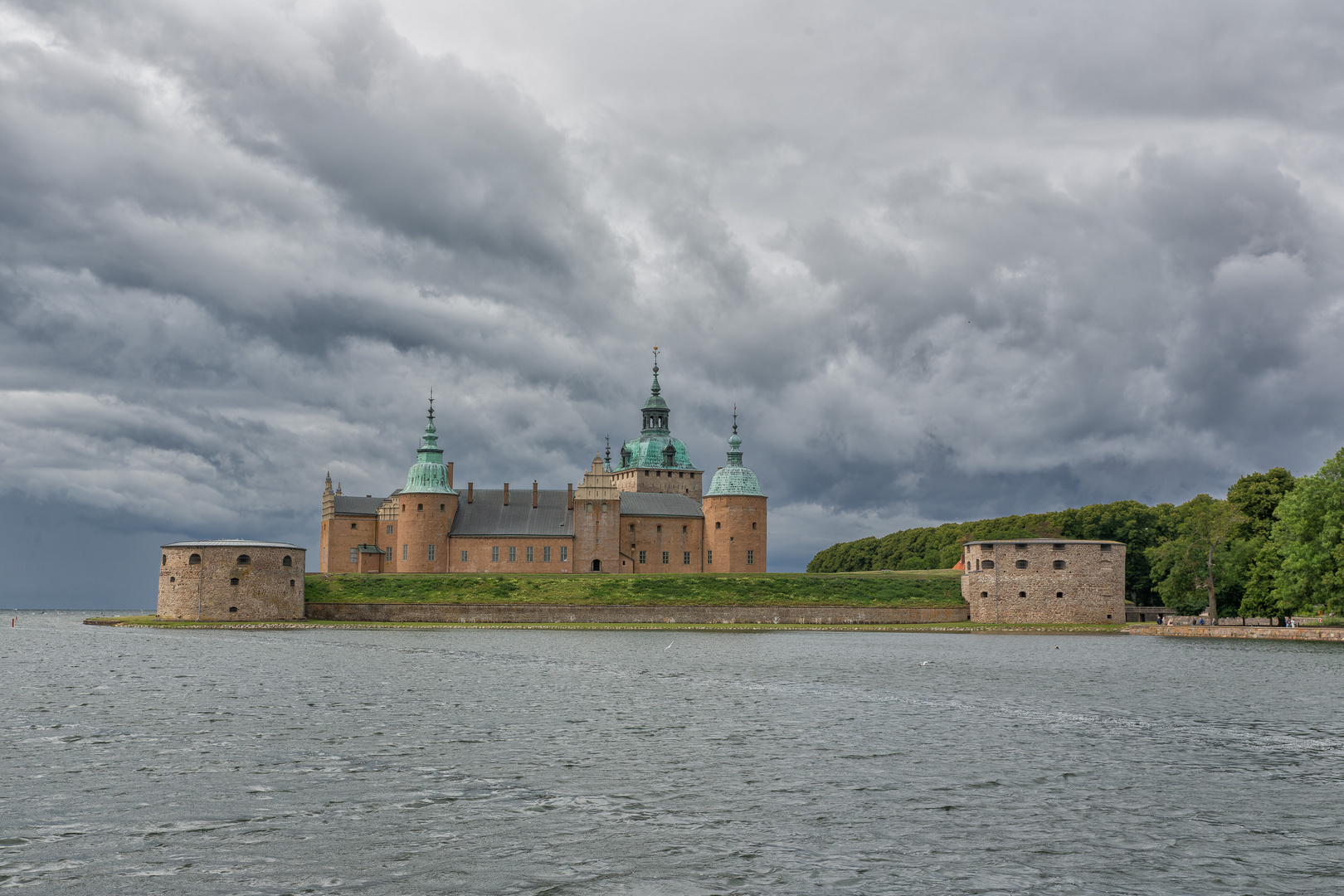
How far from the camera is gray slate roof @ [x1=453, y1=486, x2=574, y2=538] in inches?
3863

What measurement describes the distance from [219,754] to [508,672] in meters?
19.2

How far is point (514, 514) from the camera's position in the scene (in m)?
100

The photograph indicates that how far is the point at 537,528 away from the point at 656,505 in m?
10.9

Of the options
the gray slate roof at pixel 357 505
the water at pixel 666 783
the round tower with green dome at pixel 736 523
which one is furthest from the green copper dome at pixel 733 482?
the water at pixel 666 783

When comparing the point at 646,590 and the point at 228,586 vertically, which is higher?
the point at 228,586

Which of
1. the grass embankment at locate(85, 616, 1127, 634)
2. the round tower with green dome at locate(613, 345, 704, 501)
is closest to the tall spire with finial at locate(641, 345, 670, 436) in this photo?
the round tower with green dome at locate(613, 345, 704, 501)

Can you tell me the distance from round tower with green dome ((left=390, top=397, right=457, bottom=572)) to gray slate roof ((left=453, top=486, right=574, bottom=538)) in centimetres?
194

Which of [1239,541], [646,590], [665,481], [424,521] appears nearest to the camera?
[1239,541]

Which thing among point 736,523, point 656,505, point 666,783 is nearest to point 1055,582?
point 736,523

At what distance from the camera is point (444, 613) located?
7731 cm

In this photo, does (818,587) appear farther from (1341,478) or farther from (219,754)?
(219,754)

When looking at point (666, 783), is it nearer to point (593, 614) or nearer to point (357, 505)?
point (593, 614)

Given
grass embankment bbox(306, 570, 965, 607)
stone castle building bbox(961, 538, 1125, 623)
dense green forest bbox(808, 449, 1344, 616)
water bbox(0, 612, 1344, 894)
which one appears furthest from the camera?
stone castle building bbox(961, 538, 1125, 623)

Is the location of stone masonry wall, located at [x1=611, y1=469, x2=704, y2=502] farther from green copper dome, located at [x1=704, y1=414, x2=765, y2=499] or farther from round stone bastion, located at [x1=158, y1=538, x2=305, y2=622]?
round stone bastion, located at [x1=158, y1=538, x2=305, y2=622]
